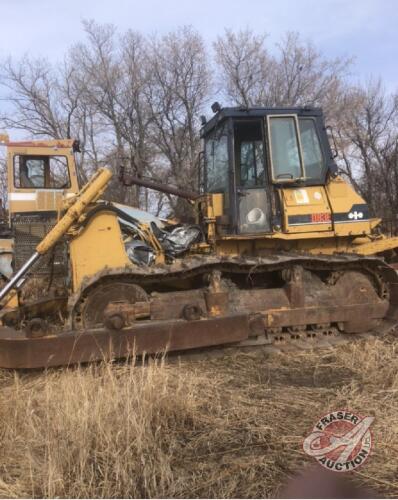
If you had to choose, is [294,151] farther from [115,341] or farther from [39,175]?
[39,175]

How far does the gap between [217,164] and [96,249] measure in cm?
212

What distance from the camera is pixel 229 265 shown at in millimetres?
5531

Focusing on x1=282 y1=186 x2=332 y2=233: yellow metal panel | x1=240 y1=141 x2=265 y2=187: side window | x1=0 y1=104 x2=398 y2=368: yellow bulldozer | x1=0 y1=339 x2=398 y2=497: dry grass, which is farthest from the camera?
x1=240 y1=141 x2=265 y2=187: side window

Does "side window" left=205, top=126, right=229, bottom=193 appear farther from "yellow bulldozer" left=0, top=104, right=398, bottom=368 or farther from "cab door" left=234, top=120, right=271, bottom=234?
"cab door" left=234, top=120, right=271, bottom=234

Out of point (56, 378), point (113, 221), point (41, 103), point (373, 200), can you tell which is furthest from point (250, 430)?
point (41, 103)

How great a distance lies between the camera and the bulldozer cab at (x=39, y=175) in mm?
8992

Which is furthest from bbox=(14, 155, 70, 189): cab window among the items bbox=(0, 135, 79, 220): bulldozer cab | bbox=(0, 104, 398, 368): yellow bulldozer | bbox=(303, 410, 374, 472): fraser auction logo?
bbox=(303, 410, 374, 472): fraser auction logo

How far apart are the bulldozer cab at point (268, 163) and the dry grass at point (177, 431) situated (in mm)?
2120

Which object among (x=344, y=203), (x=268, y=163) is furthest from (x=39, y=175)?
(x=344, y=203)

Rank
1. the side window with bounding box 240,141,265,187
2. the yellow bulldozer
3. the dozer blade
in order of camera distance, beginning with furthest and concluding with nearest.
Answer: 1. the side window with bounding box 240,141,265,187
2. the yellow bulldozer
3. the dozer blade

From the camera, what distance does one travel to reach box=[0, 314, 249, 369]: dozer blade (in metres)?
4.75

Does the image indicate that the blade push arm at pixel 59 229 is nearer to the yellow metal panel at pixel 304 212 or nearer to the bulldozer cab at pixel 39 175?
the yellow metal panel at pixel 304 212

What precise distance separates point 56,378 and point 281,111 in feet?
13.5

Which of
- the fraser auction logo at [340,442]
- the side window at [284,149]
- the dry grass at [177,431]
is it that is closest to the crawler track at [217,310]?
the dry grass at [177,431]
